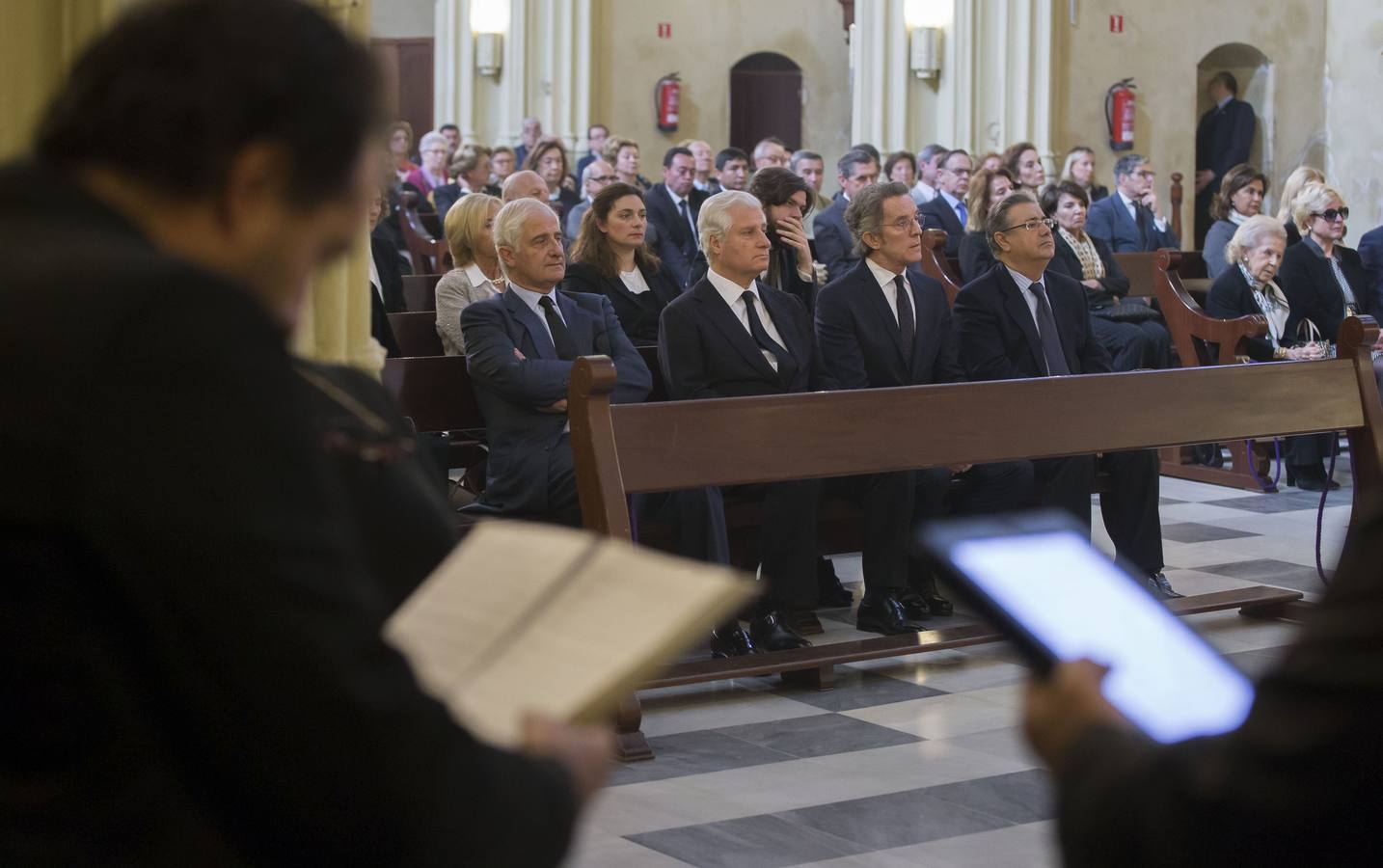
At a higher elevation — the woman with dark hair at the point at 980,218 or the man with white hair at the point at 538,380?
the woman with dark hair at the point at 980,218

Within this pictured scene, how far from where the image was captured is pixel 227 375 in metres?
1.00

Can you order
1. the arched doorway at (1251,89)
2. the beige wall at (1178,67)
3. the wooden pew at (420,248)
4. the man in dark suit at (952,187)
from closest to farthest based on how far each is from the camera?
the wooden pew at (420,248)
the man in dark suit at (952,187)
the beige wall at (1178,67)
the arched doorway at (1251,89)

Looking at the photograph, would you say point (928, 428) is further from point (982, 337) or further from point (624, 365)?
point (982, 337)

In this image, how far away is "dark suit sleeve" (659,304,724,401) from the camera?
518 centimetres

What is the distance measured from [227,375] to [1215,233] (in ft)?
31.2

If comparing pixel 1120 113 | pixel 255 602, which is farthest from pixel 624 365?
pixel 1120 113

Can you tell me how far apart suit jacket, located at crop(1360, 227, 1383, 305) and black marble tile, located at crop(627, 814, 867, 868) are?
669 cm

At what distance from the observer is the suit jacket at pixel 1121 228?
37.5ft

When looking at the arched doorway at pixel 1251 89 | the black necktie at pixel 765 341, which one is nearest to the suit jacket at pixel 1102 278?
the black necktie at pixel 765 341

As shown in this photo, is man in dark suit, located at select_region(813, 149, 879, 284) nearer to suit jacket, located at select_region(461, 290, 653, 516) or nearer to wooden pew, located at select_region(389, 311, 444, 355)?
wooden pew, located at select_region(389, 311, 444, 355)

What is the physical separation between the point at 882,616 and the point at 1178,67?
1225 cm

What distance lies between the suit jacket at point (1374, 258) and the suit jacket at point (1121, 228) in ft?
7.57

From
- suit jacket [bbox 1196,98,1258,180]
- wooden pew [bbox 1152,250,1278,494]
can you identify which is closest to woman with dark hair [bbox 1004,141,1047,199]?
wooden pew [bbox 1152,250,1278,494]

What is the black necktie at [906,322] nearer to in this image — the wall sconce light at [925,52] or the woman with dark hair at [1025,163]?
the woman with dark hair at [1025,163]
